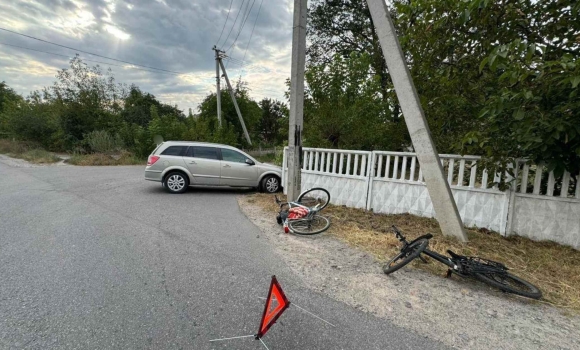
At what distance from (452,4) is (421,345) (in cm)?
468

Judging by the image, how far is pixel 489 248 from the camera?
159 inches

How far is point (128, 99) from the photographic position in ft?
89.2

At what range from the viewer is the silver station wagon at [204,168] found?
8.11 metres

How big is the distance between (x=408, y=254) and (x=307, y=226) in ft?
6.33

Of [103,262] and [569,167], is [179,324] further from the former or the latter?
[569,167]

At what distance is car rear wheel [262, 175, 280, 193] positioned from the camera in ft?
28.7

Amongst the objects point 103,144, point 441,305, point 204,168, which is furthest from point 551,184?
point 103,144

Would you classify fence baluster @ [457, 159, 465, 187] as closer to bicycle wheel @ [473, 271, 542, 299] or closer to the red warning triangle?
bicycle wheel @ [473, 271, 542, 299]

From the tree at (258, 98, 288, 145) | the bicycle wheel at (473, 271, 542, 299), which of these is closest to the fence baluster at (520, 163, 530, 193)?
the bicycle wheel at (473, 271, 542, 299)

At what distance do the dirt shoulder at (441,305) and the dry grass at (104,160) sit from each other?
1683 cm

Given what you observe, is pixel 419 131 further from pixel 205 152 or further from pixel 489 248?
pixel 205 152

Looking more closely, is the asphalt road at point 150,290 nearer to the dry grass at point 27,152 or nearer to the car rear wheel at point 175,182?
the car rear wheel at point 175,182

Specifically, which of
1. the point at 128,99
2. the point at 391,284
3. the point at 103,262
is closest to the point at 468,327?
the point at 391,284

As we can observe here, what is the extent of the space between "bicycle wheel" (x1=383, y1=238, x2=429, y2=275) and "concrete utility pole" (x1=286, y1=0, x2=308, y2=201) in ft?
11.1
